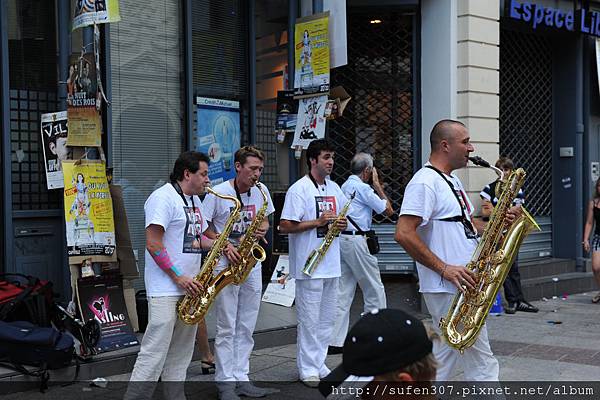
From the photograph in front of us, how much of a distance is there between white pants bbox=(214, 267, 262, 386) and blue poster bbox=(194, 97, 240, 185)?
332 cm

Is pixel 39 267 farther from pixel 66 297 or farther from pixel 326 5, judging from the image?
pixel 326 5

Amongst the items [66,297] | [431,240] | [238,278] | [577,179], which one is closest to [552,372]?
[431,240]

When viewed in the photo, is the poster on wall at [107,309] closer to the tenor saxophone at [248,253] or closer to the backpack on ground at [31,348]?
the backpack on ground at [31,348]

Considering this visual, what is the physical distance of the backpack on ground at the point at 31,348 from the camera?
6.51m

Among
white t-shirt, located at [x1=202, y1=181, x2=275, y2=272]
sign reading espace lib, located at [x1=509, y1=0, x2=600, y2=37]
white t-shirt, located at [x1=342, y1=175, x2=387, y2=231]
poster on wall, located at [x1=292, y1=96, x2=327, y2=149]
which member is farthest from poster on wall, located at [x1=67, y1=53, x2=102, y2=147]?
sign reading espace lib, located at [x1=509, y1=0, x2=600, y2=37]

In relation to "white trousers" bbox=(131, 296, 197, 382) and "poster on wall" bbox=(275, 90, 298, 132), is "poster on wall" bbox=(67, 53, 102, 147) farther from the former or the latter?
"poster on wall" bbox=(275, 90, 298, 132)

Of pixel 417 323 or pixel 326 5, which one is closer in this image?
pixel 417 323

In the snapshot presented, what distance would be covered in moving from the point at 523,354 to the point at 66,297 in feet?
16.1

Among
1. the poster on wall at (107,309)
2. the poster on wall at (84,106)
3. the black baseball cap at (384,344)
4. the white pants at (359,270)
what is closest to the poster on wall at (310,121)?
the white pants at (359,270)

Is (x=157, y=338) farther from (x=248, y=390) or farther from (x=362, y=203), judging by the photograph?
(x=362, y=203)

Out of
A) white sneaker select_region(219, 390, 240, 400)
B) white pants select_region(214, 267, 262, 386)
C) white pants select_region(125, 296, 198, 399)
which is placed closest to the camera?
white pants select_region(125, 296, 198, 399)

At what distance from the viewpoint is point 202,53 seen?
9719 mm

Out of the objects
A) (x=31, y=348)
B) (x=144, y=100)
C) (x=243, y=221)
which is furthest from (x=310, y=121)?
(x=31, y=348)

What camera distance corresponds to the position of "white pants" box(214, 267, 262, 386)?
6.29 m
